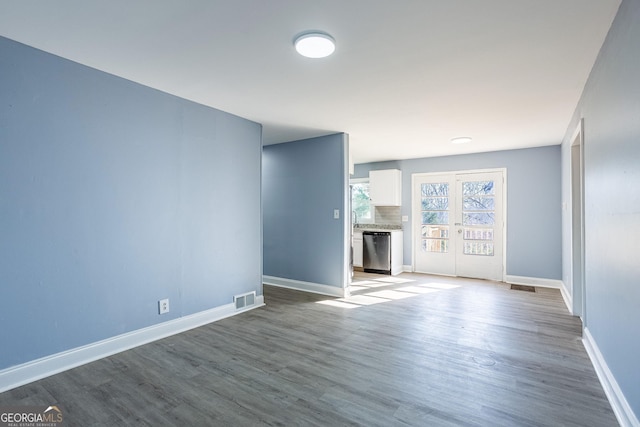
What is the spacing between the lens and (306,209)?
199 inches

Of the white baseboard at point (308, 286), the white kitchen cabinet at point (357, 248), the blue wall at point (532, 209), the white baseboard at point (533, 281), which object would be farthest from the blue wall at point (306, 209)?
the white baseboard at point (533, 281)

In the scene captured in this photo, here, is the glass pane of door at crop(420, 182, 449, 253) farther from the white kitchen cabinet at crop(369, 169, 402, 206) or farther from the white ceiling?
the white ceiling

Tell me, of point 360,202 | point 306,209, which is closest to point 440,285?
point 306,209

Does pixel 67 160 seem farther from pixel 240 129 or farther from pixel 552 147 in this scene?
pixel 552 147

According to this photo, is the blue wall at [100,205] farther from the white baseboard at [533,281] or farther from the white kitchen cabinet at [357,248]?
the white baseboard at [533,281]

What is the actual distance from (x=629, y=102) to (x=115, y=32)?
3.13m

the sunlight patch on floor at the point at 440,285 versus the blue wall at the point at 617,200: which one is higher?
the blue wall at the point at 617,200

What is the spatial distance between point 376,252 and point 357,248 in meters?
0.52

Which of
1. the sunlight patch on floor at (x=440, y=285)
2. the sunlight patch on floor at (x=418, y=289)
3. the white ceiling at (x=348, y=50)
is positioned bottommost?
the sunlight patch on floor at (x=418, y=289)

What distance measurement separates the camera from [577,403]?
2033 millimetres

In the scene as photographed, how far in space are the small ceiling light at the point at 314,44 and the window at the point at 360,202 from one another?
5256 mm

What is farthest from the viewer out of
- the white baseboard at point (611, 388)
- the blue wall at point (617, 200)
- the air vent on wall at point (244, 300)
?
the air vent on wall at point (244, 300)

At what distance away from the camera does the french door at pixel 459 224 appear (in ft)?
19.2

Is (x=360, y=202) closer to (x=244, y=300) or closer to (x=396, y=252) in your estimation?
(x=396, y=252)
